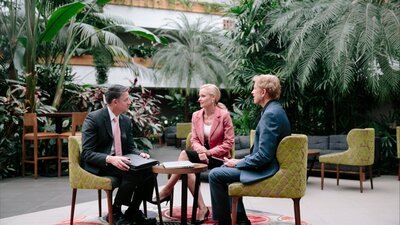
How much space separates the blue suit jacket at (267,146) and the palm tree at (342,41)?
3.48 metres

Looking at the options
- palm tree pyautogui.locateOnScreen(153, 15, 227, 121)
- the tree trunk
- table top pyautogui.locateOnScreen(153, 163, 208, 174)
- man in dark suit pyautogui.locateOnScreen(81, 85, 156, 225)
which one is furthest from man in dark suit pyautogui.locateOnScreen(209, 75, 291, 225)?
palm tree pyautogui.locateOnScreen(153, 15, 227, 121)

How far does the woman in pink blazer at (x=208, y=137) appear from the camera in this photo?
4594 millimetres

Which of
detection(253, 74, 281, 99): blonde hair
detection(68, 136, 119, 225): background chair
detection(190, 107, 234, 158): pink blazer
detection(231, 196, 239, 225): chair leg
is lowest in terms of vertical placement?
detection(231, 196, 239, 225): chair leg

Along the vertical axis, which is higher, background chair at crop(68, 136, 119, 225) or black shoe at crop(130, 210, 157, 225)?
background chair at crop(68, 136, 119, 225)

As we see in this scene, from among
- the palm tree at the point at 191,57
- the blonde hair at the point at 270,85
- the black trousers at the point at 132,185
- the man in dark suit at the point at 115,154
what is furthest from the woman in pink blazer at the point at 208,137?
the palm tree at the point at 191,57

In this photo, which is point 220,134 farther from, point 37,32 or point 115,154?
point 37,32

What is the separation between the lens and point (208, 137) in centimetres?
470

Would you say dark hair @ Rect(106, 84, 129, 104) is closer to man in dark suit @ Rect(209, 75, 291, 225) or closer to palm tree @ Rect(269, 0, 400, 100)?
man in dark suit @ Rect(209, 75, 291, 225)

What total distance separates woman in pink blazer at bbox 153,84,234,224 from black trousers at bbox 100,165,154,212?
0.32 meters

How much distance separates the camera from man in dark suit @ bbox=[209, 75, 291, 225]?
3.63 meters

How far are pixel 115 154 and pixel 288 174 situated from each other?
1.60 m

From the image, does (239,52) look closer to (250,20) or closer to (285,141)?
(250,20)

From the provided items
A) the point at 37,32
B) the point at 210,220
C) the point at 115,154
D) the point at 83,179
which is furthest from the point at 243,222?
the point at 37,32

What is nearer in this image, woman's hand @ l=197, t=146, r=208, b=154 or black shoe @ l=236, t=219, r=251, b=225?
black shoe @ l=236, t=219, r=251, b=225
